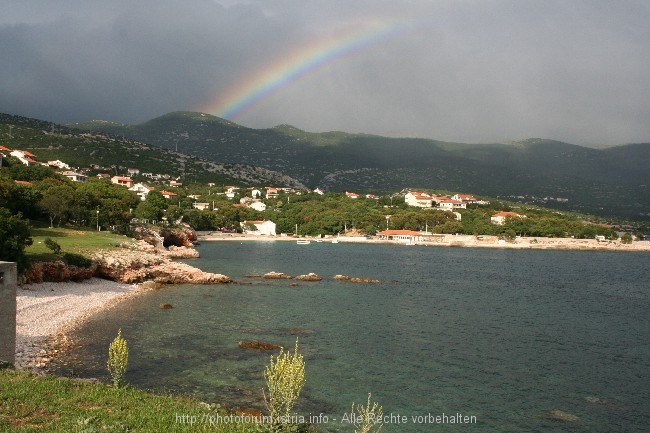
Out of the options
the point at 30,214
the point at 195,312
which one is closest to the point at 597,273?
the point at 195,312

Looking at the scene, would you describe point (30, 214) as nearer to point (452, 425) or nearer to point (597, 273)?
point (452, 425)

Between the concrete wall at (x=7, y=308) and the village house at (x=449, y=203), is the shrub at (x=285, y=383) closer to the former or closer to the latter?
the concrete wall at (x=7, y=308)

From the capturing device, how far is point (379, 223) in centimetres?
14238

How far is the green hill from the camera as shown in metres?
139

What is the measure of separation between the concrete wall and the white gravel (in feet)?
11.7

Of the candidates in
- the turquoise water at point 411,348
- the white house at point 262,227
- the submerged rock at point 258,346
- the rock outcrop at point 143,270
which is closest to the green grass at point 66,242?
the rock outcrop at point 143,270

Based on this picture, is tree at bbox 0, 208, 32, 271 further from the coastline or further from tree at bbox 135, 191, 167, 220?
tree at bbox 135, 191, 167, 220

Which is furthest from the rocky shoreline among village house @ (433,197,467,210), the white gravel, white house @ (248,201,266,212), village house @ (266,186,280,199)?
village house @ (433,197,467,210)

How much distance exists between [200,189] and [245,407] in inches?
5722

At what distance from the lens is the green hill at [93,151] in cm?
13888

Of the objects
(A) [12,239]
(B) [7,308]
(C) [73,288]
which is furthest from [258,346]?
(C) [73,288]

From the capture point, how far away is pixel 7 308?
16.1 meters

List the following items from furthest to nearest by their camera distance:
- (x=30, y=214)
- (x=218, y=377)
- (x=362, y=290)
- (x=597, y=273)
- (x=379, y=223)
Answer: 1. (x=379, y=223)
2. (x=597, y=273)
3. (x=30, y=214)
4. (x=362, y=290)
5. (x=218, y=377)

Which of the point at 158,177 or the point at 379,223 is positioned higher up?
the point at 158,177
